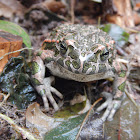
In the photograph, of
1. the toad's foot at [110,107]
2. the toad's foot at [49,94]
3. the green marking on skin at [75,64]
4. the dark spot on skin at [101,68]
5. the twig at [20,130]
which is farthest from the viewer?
the toad's foot at [110,107]

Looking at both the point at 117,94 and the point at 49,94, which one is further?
the point at 117,94

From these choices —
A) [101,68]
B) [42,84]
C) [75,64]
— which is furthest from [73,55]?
[42,84]

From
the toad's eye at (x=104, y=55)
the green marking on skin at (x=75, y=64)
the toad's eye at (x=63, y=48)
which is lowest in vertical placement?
the green marking on skin at (x=75, y=64)

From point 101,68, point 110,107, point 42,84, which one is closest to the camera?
point 101,68

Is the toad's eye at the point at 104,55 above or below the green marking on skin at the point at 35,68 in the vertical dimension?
above

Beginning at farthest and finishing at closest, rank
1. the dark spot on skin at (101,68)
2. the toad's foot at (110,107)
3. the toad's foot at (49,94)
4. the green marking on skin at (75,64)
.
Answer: the toad's foot at (110,107) → the toad's foot at (49,94) → the dark spot on skin at (101,68) → the green marking on skin at (75,64)

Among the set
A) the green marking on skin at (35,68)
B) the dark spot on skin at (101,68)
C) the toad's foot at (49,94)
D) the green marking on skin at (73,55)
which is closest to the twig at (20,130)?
the toad's foot at (49,94)

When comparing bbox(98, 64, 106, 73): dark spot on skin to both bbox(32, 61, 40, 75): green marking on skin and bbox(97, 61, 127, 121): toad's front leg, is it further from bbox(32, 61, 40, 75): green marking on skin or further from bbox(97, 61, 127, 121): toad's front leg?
bbox(32, 61, 40, 75): green marking on skin

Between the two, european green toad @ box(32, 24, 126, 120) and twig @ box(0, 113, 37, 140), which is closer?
twig @ box(0, 113, 37, 140)

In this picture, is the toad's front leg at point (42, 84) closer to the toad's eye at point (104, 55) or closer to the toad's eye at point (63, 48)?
the toad's eye at point (63, 48)

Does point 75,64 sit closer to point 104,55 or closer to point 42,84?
point 104,55

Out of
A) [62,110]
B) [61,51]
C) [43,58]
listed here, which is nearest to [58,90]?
[62,110]

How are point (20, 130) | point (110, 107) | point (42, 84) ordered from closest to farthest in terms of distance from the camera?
1. point (20, 130)
2. point (42, 84)
3. point (110, 107)

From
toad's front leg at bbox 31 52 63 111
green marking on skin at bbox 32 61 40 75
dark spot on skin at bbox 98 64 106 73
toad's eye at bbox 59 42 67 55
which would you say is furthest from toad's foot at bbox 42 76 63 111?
dark spot on skin at bbox 98 64 106 73
